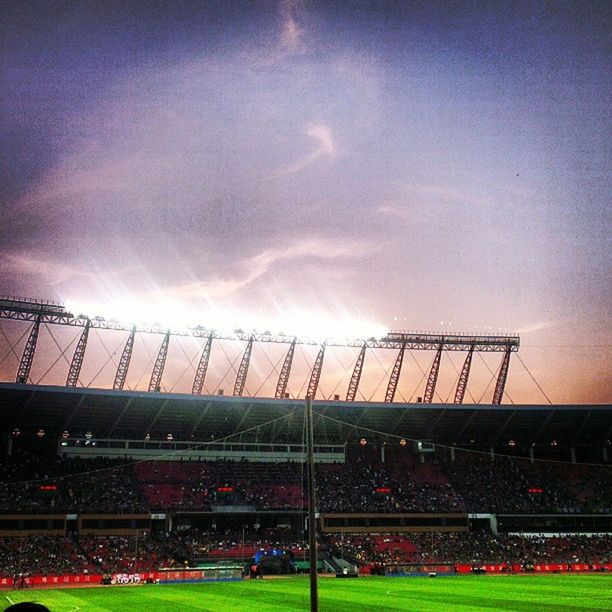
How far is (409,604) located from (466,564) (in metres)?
34.1

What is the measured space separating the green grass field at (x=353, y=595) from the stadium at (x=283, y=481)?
19.3 feet

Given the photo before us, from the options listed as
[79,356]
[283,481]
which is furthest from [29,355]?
[283,481]

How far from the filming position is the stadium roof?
255ft

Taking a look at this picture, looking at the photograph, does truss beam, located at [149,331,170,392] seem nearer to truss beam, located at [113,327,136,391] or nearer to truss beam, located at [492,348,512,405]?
truss beam, located at [113,327,136,391]

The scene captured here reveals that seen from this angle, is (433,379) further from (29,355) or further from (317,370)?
(29,355)

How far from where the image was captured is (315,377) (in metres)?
93.0

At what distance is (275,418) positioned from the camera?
284 feet

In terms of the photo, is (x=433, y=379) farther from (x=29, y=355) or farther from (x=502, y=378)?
(x=29, y=355)

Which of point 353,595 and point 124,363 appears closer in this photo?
point 353,595

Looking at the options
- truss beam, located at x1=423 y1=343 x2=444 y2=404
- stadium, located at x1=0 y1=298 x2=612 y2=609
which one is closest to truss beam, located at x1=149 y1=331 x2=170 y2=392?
stadium, located at x1=0 y1=298 x2=612 y2=609

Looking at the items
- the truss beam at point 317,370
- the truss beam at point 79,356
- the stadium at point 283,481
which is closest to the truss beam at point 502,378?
the stadium at point 283,481

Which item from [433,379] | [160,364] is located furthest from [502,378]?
[160,364]

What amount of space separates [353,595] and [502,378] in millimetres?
55202

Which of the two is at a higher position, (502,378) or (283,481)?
(502,378)
